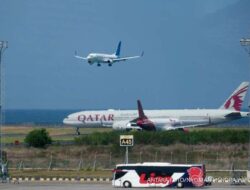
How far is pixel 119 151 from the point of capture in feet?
343

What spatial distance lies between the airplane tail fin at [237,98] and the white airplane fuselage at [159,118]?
4.20 m

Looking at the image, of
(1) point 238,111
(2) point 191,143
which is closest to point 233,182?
(2) point 191,143

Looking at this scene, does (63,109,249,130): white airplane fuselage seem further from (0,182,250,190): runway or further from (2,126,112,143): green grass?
(0,182,250,190): runway

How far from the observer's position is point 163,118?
157250 mm

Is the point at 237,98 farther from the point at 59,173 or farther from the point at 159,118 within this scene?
the point at 59,173

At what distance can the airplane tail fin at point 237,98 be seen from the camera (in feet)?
528

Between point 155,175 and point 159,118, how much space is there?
86.6m

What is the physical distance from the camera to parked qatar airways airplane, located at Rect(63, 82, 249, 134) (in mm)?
152875

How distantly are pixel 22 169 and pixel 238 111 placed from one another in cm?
7982

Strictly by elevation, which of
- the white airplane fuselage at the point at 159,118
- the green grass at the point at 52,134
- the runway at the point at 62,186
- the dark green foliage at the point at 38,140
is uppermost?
the white airplane fuselage at the point at 159,118

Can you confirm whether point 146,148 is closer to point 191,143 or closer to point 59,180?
point 191,143

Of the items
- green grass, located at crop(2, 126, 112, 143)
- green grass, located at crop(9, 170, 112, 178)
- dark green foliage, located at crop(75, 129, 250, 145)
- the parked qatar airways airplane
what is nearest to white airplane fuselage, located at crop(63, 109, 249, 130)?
the parked qatar airways airplane

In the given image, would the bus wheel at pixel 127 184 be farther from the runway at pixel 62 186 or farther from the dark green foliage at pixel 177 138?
the dark green foliage at pixel 177 138

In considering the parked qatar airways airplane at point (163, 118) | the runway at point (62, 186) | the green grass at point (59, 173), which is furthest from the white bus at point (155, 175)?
the parked qatar airways airplane at point (163, 118)
